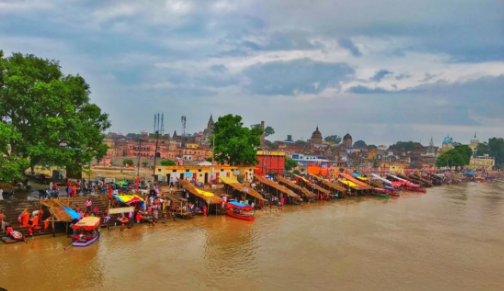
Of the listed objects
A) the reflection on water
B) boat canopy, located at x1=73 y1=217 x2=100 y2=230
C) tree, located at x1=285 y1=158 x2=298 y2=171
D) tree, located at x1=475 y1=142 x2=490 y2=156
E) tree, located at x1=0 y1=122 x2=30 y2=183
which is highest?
tree, located at x1=475 y1=142 x2=490 y2=156

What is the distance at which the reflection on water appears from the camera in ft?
45.3

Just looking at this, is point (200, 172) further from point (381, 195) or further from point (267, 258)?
point (381, 195)

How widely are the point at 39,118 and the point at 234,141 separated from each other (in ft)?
62.4

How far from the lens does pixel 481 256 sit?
19562 mm

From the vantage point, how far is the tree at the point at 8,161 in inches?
700

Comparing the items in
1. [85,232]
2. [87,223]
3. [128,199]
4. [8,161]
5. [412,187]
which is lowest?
[412,187]

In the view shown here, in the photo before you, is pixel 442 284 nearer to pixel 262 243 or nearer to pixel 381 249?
pixel 381 249

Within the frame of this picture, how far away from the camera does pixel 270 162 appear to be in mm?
46219

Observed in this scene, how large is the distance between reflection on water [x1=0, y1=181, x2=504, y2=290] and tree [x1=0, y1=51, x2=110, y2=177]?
5.26 meters

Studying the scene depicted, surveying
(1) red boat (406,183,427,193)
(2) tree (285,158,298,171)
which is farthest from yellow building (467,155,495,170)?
(2) tree (285,158,298,171)

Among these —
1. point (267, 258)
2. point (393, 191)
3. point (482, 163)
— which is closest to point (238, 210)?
point (267, 258)

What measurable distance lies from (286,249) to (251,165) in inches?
857

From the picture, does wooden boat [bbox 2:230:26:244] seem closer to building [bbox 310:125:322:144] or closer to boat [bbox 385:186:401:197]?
boat [bbox 385:186:401:197]

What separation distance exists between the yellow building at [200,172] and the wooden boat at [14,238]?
1380 centimetres
